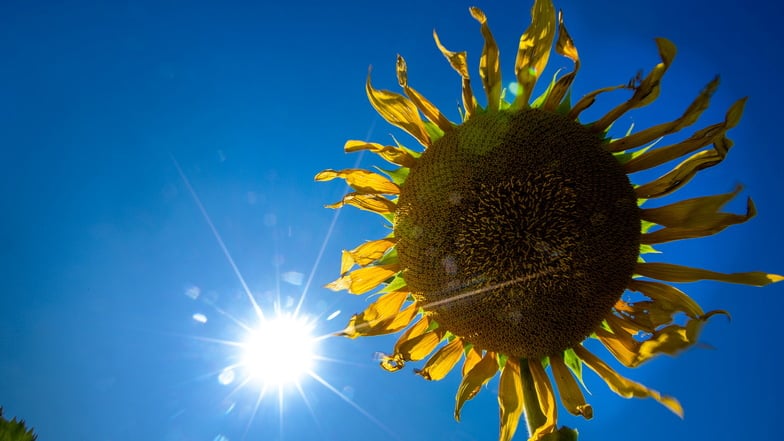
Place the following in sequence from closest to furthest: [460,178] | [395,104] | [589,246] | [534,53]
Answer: [589,246], [460,178], [534,53], [395,104]

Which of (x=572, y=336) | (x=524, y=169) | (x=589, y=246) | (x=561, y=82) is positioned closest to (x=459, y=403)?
(x=572, y=336)

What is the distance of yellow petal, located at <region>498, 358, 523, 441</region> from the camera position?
3.75 meters

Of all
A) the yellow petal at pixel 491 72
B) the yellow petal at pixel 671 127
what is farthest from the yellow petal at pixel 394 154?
the yellow petal at pixel 671 127

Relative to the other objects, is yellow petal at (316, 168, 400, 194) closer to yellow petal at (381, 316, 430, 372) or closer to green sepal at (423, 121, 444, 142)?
green sepal at (423, 121, 444, 142)

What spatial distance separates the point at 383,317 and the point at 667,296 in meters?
2.21

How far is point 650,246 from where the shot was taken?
3812 millimetres

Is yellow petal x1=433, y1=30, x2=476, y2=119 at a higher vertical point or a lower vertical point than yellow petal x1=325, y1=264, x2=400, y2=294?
higher

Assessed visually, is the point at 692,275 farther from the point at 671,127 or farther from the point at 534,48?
the point at 534,48

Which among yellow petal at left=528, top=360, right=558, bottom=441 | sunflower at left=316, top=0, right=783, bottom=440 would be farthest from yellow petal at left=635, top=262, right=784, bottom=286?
yellow petal at left=528, top=360, right=558, bottom=441

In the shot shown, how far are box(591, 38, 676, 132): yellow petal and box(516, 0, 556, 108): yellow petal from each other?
582 mm

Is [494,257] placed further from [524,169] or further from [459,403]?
[459,403]

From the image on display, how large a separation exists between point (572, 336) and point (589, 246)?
0.72 metres

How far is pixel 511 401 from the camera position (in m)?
3.76

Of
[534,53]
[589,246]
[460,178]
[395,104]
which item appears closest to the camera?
[589,246]
